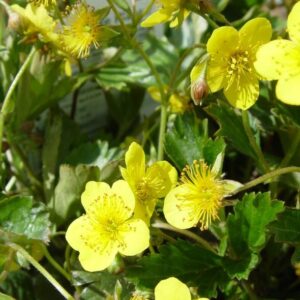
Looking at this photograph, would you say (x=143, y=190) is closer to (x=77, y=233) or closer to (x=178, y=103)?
(x=77, y=233)

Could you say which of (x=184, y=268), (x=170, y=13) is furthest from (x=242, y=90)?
(x=184, y=268)

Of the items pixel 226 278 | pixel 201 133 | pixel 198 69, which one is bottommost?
pixel 226 278

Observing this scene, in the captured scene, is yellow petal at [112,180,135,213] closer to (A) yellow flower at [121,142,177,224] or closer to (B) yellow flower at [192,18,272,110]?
(A) yellow flower at [121,142,177,224]

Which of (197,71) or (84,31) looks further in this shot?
(84,31)

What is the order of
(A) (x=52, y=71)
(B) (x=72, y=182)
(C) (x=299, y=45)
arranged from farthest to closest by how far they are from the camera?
1. (A) (x=52, y=71)
2. (B) (x=72, y=182)
3. (C) (x=299, y=45)

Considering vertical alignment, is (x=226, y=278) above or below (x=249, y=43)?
below

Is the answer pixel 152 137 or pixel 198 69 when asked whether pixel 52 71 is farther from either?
pixel 198 69

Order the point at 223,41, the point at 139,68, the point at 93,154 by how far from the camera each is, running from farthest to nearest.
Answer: the point at 139,68 < the point at 93,154 < the point at 223,41

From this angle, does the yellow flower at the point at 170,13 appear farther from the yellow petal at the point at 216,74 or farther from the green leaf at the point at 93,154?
the green leaf at the point at 93,154

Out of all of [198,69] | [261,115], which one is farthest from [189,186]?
[261,115]
